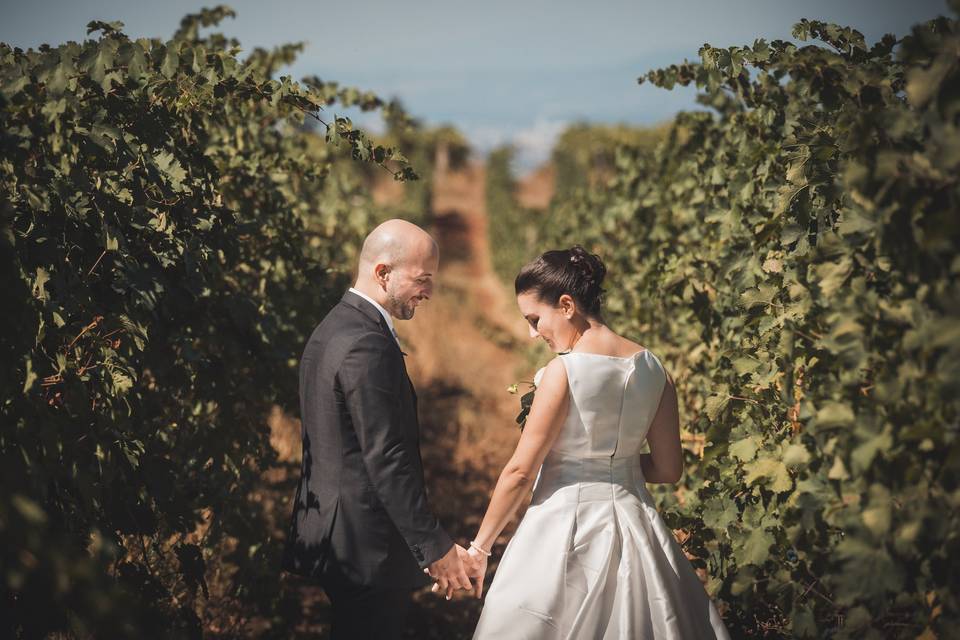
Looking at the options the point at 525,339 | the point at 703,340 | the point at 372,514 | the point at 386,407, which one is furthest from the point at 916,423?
the point at 525,339

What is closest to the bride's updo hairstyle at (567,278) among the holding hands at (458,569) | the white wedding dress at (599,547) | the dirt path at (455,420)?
the white wedding dress at (599,547)

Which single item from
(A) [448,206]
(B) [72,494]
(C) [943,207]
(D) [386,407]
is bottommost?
(B) [72,494]

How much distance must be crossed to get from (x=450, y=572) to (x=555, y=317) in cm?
105

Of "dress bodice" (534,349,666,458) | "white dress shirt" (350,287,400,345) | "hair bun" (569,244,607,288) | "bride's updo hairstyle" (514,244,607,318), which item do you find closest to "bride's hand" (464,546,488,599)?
"dress bodice" (534,349,666,458)

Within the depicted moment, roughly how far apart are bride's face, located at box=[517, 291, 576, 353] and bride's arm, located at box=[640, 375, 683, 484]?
0.43m

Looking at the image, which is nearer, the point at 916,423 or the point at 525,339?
the point at 916,423

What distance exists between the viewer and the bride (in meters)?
2.53

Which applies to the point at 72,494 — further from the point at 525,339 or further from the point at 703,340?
the point at 525,339

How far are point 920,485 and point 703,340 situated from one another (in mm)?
2413

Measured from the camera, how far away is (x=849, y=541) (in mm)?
1761

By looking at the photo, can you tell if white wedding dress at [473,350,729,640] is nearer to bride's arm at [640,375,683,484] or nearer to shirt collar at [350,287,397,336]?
bride's arm at [640,375,683,484]

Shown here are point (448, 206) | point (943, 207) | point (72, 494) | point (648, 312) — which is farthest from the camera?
point (448, 206)

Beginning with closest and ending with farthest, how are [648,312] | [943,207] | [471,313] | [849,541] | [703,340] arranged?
[943,207] → [849,541] → [703,340] → [648,312] → [471,313]

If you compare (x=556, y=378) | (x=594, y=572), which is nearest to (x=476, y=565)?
(x=594, y=572)
